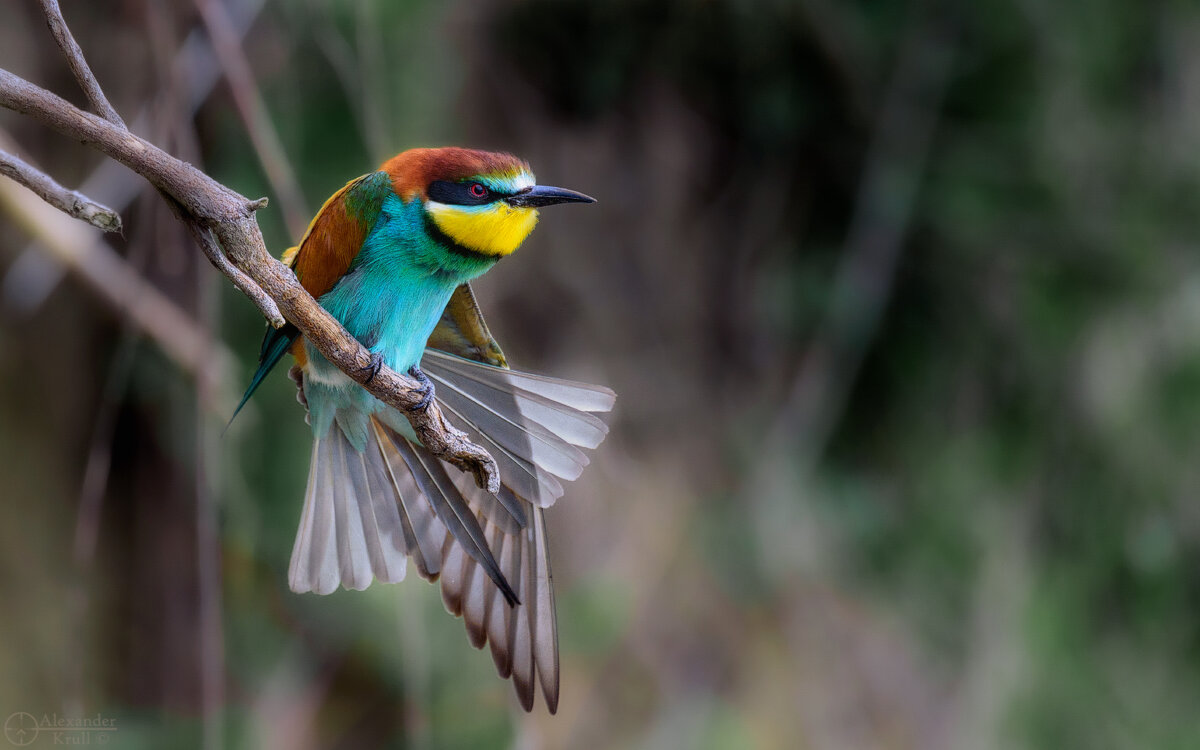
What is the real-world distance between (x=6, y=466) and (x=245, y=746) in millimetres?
476

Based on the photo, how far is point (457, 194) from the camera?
470 mm

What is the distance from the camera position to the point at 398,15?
1.09m

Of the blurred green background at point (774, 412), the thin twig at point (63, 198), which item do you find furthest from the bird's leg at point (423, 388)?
the blurred green background at point (774, 412)

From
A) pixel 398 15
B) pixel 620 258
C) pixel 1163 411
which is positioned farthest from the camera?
pixel 1163 411

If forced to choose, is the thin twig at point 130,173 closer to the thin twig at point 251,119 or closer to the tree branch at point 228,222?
the thin twig at point 251,119

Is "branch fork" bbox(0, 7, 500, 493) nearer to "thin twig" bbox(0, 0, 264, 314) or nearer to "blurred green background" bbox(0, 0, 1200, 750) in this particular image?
"thin twig" bbox(0, 0, 264, 314)

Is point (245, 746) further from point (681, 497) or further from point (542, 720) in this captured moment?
point (681, 497)

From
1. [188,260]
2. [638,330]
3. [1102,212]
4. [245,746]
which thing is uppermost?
[1102,212]

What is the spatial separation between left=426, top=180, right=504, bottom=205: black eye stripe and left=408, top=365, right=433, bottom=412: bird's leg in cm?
9

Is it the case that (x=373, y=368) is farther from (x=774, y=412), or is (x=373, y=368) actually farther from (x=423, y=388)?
(x=774, y=412)

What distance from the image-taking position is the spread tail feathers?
43cm

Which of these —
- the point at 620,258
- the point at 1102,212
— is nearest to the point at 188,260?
the point at 620,258

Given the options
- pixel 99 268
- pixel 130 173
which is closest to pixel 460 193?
pixel 130 173

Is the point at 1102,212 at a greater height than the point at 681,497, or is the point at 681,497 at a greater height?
the point at 1102,212
